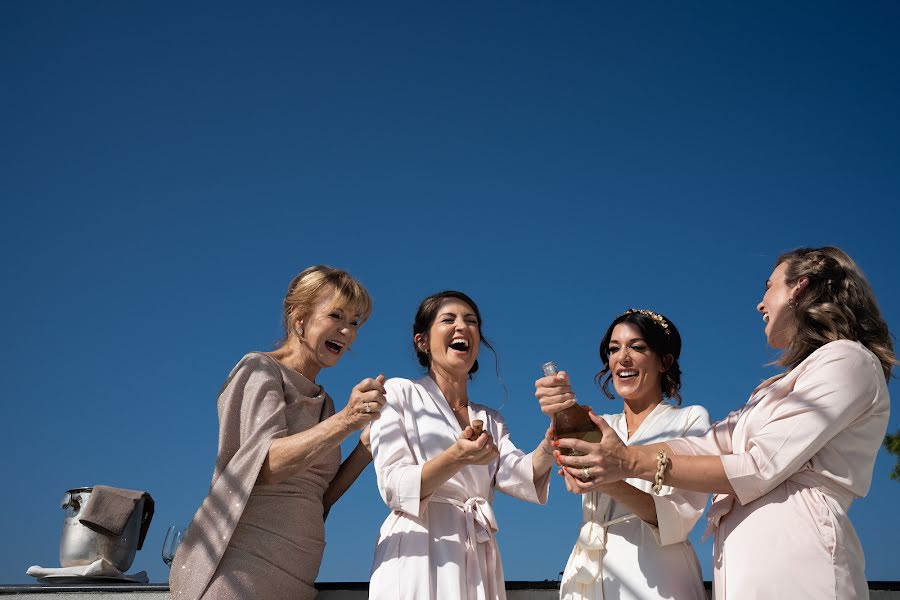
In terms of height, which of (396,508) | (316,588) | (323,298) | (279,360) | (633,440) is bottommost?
(316,588)

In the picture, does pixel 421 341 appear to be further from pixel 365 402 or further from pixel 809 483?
pixel 809 483

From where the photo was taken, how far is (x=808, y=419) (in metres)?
2.11

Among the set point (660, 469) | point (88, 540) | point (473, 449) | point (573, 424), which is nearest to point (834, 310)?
point (660, 469)

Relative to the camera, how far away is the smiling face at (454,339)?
2971 mm

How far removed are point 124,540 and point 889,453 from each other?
8.49 m

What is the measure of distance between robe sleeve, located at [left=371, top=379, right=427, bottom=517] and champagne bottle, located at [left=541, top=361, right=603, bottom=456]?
427 mm

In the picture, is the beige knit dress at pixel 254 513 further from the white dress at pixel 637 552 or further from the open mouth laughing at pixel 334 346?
the white dress at pixel 637 552

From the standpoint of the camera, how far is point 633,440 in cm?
277

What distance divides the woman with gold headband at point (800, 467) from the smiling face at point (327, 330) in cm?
115

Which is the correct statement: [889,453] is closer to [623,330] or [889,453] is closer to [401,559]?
[623,330]

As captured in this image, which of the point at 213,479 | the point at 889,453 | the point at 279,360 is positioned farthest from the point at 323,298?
the point at 889,453

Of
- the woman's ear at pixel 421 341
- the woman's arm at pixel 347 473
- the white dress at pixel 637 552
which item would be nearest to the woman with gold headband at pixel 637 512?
the white dress at pixel 637 552

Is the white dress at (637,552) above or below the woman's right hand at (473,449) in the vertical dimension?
below

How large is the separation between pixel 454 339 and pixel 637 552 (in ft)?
3.12
